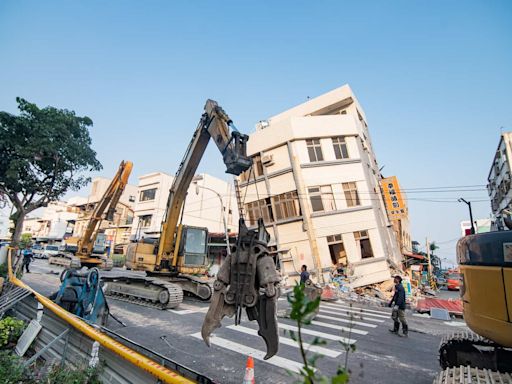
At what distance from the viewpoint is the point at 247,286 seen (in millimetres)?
3346

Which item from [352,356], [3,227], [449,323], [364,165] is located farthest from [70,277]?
[3,227]

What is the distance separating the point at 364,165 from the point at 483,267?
67.6ft

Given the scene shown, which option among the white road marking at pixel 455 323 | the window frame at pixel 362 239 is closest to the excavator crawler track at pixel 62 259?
the window frame at pixel 362 239

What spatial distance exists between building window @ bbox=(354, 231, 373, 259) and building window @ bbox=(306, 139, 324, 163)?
682 centimetres

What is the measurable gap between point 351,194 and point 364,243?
13.0 feet

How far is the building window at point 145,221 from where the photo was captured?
37.2m

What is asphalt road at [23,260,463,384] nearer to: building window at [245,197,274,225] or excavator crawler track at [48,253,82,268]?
building window at [245,197,274,225]

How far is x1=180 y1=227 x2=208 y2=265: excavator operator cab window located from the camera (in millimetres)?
11531

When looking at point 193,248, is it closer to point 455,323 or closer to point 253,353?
point 253,353

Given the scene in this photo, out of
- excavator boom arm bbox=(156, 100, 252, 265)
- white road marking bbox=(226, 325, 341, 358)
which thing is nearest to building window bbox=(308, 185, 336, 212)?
excavator boom arm bbox=(156, 100, 252, 265)

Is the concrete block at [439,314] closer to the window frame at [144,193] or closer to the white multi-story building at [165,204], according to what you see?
the white multi-story building at [165,204]

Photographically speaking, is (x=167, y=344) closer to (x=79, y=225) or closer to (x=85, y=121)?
(x=85, y=121)

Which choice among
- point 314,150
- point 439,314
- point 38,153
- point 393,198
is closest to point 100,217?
point 38,153

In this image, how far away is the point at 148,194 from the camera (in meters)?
38.5
